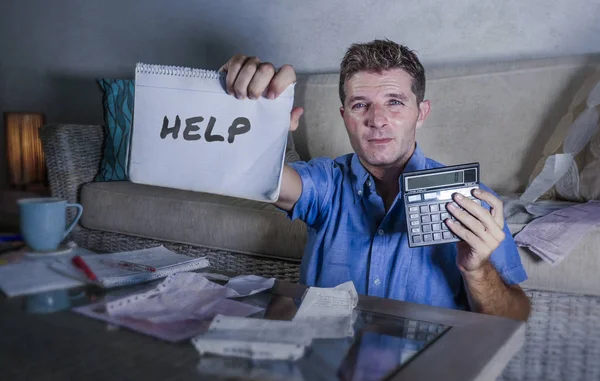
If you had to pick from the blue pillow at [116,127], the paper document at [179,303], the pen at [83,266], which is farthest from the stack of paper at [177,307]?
the blue pillow at [116,127]

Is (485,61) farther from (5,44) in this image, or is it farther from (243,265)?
(5,44)

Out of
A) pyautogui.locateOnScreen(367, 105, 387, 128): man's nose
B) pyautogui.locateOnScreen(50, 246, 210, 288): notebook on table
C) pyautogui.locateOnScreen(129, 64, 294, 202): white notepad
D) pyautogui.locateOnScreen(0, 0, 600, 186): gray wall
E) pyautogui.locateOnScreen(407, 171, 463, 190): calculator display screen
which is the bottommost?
pyautogui.locateOnScreen(50, 246, 210, 288): notebook on table

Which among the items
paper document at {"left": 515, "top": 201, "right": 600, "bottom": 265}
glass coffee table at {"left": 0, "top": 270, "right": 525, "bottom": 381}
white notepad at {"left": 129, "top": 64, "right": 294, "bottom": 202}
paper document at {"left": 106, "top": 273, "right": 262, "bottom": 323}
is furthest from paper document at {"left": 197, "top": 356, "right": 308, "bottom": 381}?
paper document at {"left": 515, "top": 201, "right": 600, "bottom": 265}

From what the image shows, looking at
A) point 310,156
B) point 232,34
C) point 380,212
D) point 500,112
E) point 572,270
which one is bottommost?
point 572,270

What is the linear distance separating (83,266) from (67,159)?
1184mm

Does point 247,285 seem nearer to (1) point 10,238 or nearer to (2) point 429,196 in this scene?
(2) point 429,196

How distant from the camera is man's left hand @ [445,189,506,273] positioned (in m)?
0.76

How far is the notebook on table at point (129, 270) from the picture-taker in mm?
708

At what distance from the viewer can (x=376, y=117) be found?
0.94m

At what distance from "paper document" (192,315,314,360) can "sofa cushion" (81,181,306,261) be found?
858 mm

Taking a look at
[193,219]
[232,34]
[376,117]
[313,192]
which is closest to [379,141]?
[376,117]

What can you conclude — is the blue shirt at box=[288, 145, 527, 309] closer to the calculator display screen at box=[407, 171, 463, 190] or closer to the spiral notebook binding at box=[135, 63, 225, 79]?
the calculator display screen at box=[407, 171, 463, 190]

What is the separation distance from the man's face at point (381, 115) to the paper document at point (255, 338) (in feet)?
1.55

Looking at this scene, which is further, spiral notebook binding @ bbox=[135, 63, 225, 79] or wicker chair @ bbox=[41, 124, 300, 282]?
wicker chair @ bbox=[41, 124, 300, 282]
